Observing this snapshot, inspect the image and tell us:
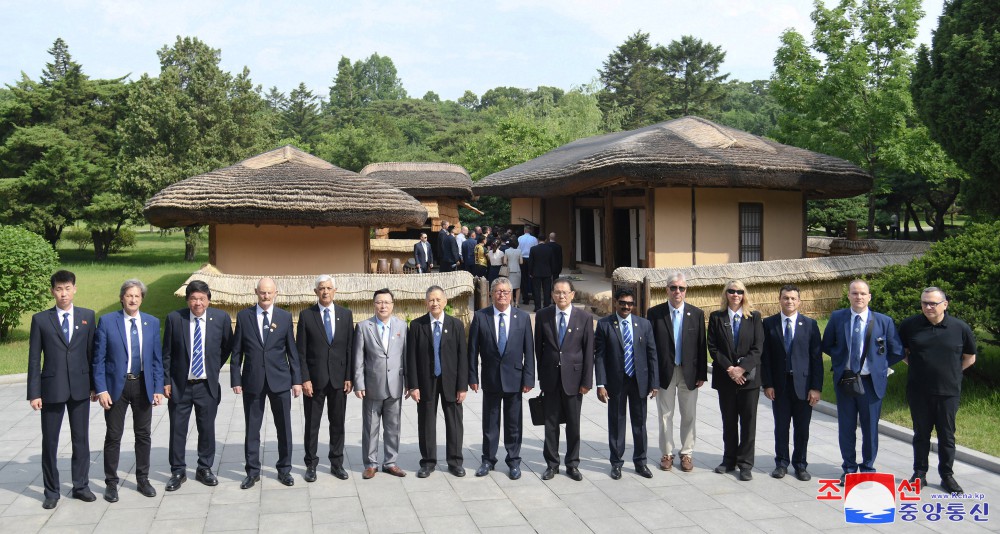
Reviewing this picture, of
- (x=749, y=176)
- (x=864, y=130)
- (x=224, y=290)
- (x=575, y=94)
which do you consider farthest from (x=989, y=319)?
(x=575, y=94)

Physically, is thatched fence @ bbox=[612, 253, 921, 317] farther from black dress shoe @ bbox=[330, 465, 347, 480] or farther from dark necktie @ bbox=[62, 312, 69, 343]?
dark necktie @ bbox=[62, 312, 69, 343]

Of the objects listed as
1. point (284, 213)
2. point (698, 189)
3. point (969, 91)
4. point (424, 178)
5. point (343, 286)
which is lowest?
point (343, 286)

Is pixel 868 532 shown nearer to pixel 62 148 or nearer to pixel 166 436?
pixel 166 436

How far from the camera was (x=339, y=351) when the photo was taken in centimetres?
687

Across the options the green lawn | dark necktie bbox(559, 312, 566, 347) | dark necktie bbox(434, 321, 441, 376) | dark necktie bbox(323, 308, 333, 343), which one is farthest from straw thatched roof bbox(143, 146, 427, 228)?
dark necktie bbox(559, 312, 566, 347)

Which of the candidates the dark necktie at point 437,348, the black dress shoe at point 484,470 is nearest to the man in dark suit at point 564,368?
the black dress shoe at point 484,470

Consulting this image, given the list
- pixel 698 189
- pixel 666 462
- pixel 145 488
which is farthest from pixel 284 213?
pixel 666 462

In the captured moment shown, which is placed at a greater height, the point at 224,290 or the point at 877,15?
the point at 877,15

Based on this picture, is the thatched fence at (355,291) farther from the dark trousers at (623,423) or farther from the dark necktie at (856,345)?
the dark necktie at (856,345)

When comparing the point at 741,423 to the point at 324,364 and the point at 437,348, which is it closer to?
the point at 437,348

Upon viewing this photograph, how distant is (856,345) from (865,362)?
6.2 inches

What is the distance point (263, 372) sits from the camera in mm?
6703

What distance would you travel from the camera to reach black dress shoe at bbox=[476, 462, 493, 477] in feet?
22.7

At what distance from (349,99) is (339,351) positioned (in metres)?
86.8
